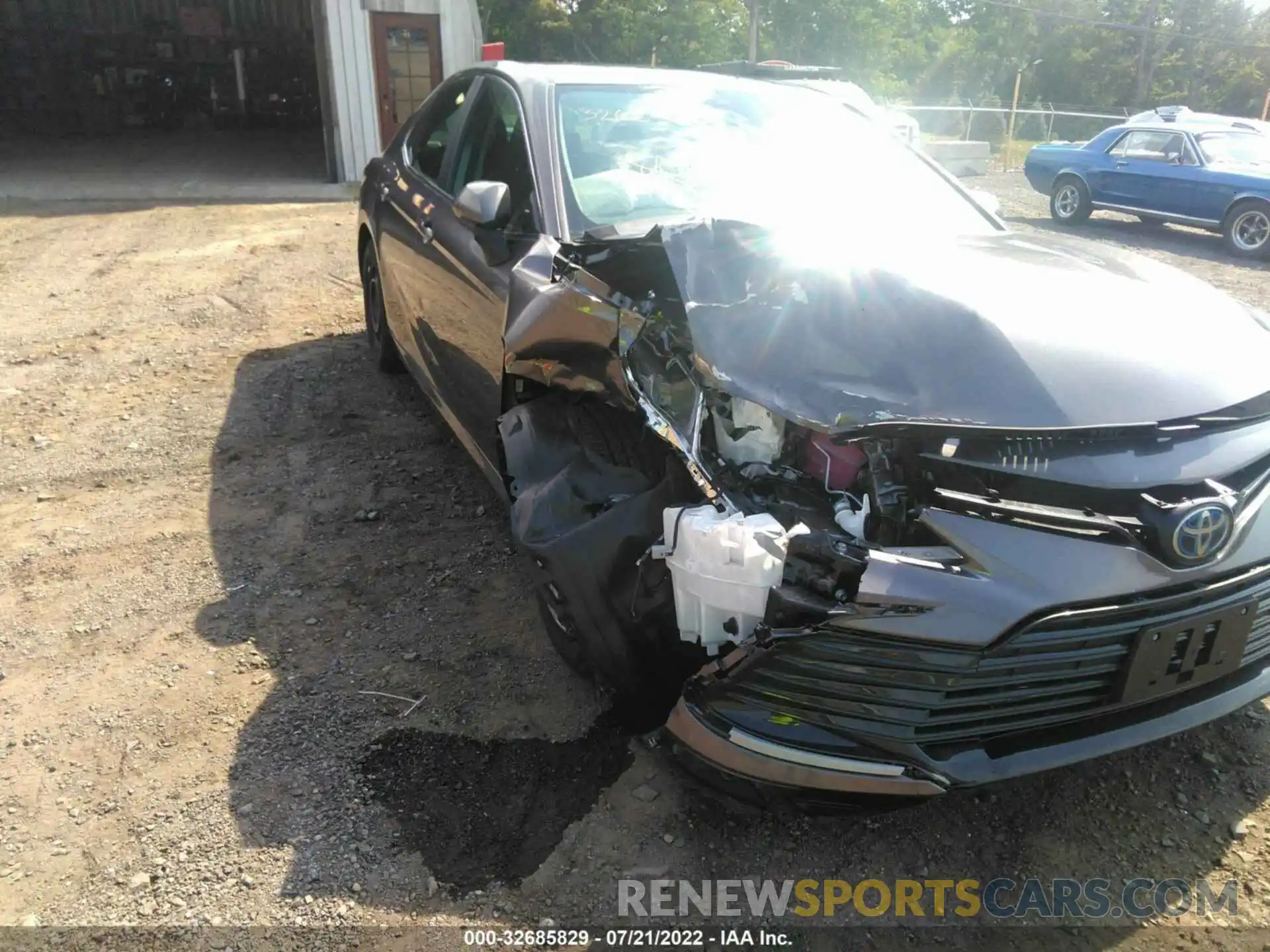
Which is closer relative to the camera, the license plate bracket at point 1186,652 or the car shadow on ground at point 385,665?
the license plate bracket at point 1186,652

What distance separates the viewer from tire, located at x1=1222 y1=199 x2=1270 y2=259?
10648 mm

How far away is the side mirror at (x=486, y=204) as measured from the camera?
121 inches

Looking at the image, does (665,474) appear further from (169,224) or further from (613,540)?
(169,224)

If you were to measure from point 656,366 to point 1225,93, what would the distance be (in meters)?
53.2

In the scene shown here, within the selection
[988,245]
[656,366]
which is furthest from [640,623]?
[988,245]

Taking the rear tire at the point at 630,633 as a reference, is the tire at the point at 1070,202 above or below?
below

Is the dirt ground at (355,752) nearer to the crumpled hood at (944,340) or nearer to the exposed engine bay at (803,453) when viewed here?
the exposed engine bay at (803,453)

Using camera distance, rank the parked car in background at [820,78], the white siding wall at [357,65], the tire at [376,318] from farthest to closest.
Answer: the white siding wall at [357,65] < the parked car in background at [820,78] < the tire at [376,318]

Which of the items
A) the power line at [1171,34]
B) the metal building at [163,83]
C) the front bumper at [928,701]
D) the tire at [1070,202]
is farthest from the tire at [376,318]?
the power line at [1171,34]

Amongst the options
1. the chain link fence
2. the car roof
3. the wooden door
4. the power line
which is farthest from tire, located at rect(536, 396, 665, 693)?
the power line

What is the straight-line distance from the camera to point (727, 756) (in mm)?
2029

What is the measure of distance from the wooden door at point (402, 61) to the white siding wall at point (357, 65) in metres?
0.10

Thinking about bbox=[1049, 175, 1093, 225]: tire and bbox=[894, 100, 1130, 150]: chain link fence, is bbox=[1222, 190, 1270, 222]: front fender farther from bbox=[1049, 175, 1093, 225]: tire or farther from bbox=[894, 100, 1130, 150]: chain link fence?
bbox=[894, 100, 1130, 150]: chain link fence

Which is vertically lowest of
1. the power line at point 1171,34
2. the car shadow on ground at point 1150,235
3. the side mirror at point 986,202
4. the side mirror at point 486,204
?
the car shadow on ground at point 1150,235
